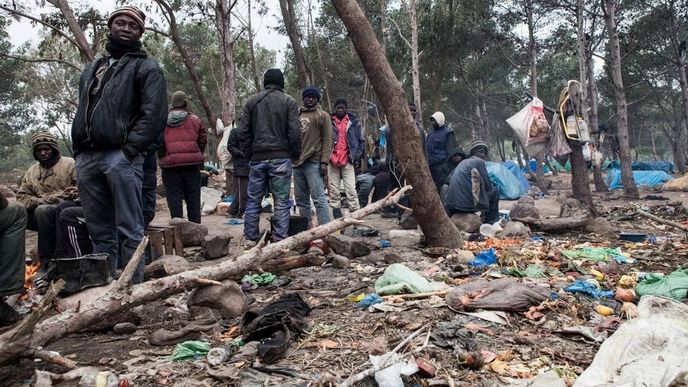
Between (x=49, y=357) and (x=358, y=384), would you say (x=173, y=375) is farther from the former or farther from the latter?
(x=358, y=384)

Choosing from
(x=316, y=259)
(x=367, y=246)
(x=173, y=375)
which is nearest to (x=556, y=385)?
(x=173, y=375)

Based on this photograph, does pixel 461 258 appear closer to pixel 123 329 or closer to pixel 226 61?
pixel 123 329

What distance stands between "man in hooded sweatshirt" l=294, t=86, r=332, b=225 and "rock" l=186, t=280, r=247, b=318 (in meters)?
2.25

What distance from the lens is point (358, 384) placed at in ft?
6.87

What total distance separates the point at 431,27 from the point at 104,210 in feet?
59.6

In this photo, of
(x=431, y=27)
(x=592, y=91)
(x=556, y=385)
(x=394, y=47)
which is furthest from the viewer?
(x=394, y=47)

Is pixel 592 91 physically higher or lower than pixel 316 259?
higher

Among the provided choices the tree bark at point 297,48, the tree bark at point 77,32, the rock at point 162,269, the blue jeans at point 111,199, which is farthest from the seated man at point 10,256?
the tree bark at point 297,48

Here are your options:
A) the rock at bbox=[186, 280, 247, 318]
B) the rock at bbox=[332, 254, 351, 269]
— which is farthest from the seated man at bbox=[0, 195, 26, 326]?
the rock at bbox=[332, 254, 351, 269]

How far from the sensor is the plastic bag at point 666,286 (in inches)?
122

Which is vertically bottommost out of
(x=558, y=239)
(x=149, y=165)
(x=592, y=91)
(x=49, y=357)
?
(x=558, y=239)

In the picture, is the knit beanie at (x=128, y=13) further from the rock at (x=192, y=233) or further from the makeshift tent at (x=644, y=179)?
the makeshift tent at (x=644, y=179)

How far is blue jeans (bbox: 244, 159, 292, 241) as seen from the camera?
486cm

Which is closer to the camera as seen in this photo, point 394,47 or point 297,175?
point 297,175
